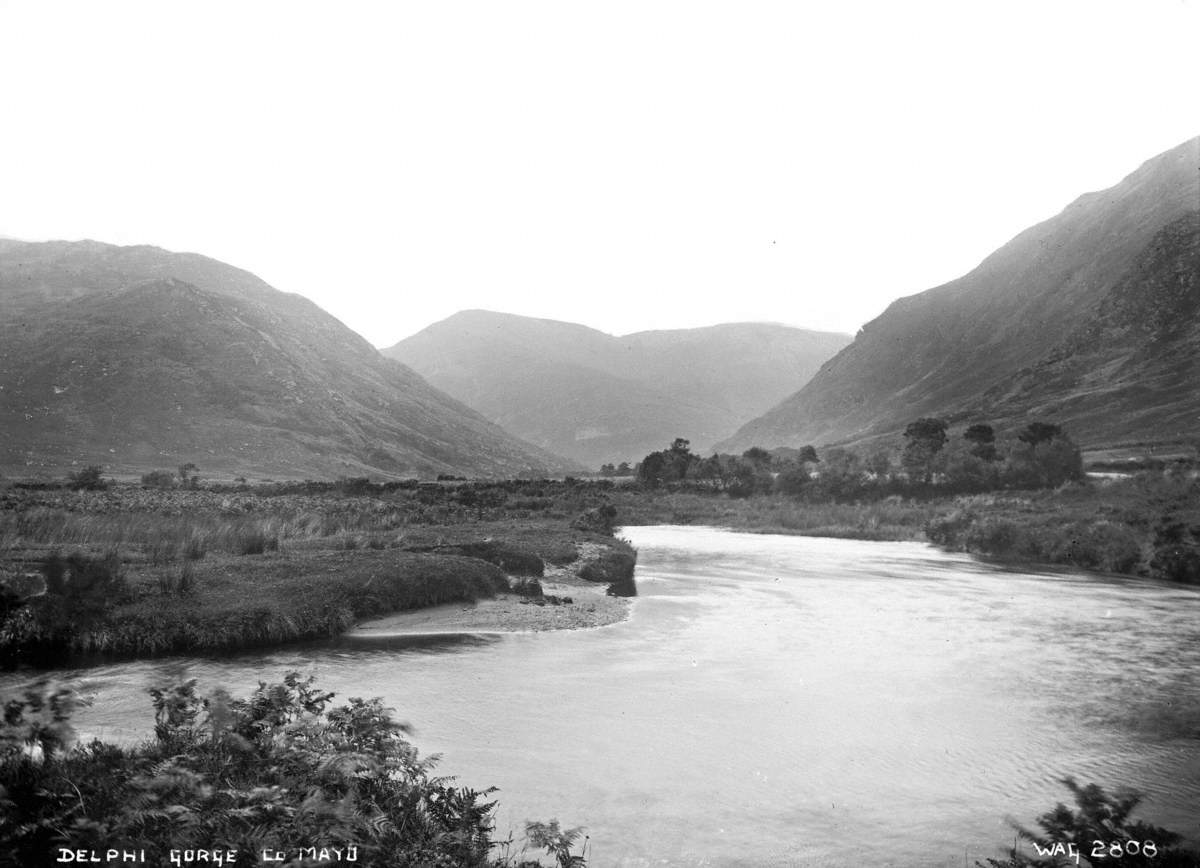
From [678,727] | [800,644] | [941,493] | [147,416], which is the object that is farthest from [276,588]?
[147,416]

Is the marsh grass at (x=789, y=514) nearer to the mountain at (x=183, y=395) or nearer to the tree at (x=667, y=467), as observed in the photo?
the tree at (x=667, y=467)

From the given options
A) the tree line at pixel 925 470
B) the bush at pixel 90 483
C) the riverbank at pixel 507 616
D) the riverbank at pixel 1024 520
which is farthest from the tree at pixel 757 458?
the riverbank at pixel 507 616

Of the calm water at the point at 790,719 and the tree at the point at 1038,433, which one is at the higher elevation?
the tree at the point at 1038,433

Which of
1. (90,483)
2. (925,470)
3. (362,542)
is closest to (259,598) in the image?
(362,542)

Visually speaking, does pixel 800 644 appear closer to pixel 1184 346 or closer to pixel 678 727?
pixel 678 727

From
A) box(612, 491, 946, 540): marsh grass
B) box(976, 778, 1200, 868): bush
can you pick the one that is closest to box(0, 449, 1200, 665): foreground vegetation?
box(612, 491, 946, 540): marsh grass

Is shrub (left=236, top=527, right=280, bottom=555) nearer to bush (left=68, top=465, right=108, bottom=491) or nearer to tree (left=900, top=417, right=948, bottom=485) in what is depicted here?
bush (left=68, top=465, right=108, bottom=491)
